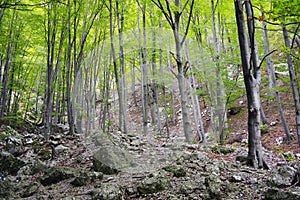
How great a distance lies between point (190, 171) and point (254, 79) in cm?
216

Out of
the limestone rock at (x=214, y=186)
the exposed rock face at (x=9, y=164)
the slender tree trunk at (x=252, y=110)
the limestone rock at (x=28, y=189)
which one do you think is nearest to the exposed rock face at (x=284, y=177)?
the limestone rock at (x=214, y=186)

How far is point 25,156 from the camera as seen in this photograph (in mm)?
7297

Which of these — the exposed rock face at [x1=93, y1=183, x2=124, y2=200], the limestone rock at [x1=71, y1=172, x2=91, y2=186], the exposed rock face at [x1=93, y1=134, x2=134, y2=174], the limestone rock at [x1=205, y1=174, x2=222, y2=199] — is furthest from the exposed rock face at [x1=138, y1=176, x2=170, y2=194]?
the exposed rock face at [x1=93, y1=134, x2=134, y2=174]

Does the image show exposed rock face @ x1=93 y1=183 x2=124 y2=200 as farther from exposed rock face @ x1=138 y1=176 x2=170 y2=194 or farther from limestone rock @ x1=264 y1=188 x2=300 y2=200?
limestone rock @ x1=264 y1=188 x2=300 y2=200

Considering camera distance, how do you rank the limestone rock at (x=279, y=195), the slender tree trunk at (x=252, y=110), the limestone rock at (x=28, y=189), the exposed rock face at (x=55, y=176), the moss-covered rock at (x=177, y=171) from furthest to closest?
1. the exposed rock face at (x=55, y=176)
2. the slender tree trunk at (x=252, y=110)
3. the limestone rock at (x=28, y=189)
4. the moss-covered rock at (x=177, y=171)
5. the limestone rock at (x=279, y=195)

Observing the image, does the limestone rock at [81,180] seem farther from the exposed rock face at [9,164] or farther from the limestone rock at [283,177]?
the limestone rock at [283,177]

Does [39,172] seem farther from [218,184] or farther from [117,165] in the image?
[218,184]

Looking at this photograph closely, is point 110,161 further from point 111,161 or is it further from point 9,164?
point 9,164

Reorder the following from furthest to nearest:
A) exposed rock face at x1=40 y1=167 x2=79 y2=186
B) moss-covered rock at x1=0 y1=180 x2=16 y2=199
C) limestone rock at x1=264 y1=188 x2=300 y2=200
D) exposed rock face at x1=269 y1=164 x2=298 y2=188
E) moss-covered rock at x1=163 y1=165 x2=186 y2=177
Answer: exposed rock face at x1=40 y1=167 x2=79 y2=186
moss-covered rock at x1=0 y1=180 x2=16 y2=199
moss-covered rock at x1=163 y1=165 x2=186 y2=177
exposed rock face at x1=269 y1=164 x2=298 y2=188
limestone rock at x1=264 y1=188 x2=300 y2=200

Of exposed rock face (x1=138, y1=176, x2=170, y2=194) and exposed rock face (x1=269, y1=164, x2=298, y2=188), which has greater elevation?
exposed rock face (x1=269, y1=164, x2=298, y2=188)

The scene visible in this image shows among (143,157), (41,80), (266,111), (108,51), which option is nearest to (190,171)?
(143,157)

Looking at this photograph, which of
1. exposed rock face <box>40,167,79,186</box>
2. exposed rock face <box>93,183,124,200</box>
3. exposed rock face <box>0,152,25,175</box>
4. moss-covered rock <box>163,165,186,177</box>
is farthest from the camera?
exposed rock face <box>0,152,25,175</box>

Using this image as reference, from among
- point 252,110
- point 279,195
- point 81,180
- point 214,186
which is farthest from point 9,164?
point 279,195

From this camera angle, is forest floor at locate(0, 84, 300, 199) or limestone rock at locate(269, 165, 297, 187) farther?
forest floor at locate(0, 84, 300, 199)
